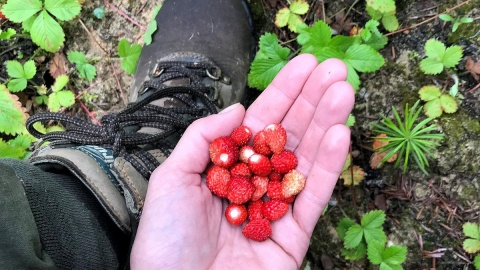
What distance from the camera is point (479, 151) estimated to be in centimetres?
237

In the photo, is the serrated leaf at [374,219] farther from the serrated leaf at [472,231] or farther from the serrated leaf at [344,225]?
the serrated leaf at [472,231]

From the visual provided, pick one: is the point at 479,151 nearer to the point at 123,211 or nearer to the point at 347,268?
the point at 347,268

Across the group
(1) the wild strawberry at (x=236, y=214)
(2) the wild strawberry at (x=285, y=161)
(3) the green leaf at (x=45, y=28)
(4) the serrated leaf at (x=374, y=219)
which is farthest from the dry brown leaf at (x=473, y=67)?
(3) the green leaf at (x=45, y=28)

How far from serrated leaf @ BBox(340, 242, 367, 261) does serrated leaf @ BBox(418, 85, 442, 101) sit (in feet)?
2.82

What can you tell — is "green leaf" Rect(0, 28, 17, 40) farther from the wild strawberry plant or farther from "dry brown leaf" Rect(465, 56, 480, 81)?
"dry brown leaf" Rect(465, 56, 480, 81)

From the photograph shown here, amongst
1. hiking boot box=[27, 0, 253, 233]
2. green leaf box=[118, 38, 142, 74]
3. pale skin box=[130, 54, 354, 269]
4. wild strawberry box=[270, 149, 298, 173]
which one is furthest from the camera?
green leaf box=[118, 38, 142, 74]

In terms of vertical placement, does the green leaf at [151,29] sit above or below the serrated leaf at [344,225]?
above

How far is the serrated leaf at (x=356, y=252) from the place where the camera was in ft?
7.91

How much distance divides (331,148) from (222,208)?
1.91ft

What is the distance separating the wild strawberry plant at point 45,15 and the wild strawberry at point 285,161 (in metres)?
1.63

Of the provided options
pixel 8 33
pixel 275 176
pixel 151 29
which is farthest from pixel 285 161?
pixel 8 33

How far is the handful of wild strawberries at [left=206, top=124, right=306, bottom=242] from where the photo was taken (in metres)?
1.99

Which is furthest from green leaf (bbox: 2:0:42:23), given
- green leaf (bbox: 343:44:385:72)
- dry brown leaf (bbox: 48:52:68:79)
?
green leaf (bbox: 343:44:385:72)

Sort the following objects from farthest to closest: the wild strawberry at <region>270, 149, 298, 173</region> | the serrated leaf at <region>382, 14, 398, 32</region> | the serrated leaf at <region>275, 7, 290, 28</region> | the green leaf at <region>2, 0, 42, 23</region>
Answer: the green leaf at <region>2, 0, 42, 23</region>
the serrated leaf at <region>275, 7, 290, 28</region>
the serrated leaf at <region>382, 14, 398, 32</region>
the wild strawberry at <region>270, 149, 298, 173</region>
